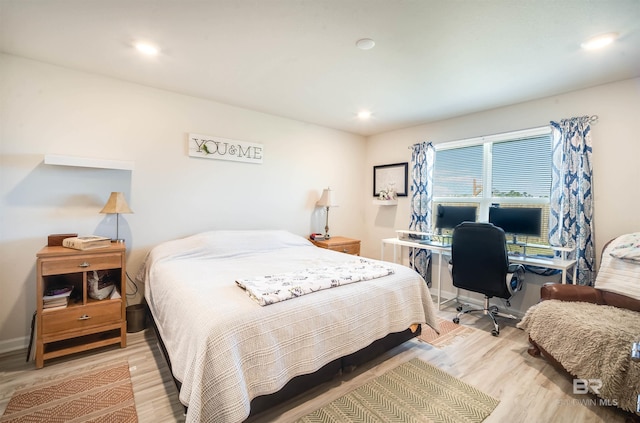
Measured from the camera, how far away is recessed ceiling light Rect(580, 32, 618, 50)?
5.99 feet

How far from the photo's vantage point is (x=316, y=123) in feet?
13.6

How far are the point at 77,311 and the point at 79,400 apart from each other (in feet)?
2.37

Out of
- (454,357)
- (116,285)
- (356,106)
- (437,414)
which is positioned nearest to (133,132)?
(116,285)

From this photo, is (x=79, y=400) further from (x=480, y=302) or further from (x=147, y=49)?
(x=480, y=302)

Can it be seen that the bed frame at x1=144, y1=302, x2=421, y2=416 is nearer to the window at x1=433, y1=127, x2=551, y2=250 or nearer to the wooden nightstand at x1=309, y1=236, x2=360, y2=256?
the wooden nightstand at x1=309, y1=236, x2=360, y2=256

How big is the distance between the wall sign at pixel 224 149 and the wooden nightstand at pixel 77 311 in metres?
1.29

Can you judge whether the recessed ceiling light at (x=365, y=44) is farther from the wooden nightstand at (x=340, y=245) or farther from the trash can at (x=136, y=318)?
the trash can at (x=136, y=318)

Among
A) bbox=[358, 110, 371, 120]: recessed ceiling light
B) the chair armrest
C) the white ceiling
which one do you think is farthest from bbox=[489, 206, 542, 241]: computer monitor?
bbox=[358, 110, 371, 120]: recessed ceiling light

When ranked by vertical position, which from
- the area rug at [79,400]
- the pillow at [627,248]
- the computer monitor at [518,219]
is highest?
the computer monitor at [518,219]

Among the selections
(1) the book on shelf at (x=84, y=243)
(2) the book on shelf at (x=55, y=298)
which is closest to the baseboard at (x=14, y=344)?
(2) the book on shelf at (x=55, y=298)

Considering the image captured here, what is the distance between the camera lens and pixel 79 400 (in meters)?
1.71

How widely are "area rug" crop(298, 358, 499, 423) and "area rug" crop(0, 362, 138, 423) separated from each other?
3.76ft

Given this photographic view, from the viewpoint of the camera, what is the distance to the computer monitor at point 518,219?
2.89m

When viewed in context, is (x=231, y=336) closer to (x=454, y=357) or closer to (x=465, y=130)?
(x=454, y=357)
